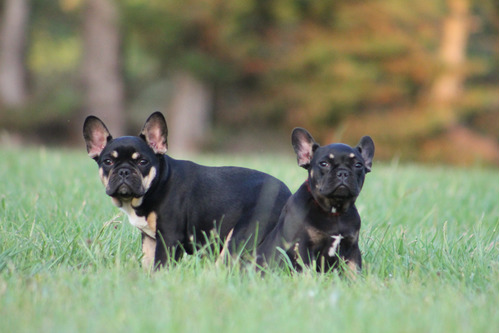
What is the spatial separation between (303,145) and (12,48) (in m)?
20.1

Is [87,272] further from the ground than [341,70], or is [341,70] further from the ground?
[341,70]

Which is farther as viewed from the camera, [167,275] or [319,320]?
[167,275]

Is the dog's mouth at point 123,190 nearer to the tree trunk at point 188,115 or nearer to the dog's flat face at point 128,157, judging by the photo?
the dog's flat face at point 128,157

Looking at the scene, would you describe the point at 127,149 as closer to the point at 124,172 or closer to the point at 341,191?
the point at 124,172

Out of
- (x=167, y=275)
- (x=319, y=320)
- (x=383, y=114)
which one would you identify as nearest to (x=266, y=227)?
(x=167, y=275)

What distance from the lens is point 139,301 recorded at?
3.78 meters

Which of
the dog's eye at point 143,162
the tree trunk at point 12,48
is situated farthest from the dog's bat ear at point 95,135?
the tree trunk at point 12,48

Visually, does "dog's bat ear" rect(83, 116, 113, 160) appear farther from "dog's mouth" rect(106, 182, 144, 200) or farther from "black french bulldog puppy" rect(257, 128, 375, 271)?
"black french bulldog puppy" rect(257, 128, 375, 271)

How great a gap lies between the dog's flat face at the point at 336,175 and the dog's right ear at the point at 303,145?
0.02m

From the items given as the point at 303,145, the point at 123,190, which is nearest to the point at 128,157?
the point at 123,190

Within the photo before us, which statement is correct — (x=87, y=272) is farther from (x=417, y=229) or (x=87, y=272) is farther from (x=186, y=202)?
(x=417, y=229)

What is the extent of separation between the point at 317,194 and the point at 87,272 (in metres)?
1.60

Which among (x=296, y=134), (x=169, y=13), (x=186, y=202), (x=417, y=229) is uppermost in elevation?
(x=169, y=13)

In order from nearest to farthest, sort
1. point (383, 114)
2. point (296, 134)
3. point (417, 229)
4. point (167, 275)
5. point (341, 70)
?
point (167, 275) → point (296, 134) → point (417, 229) → point (341, 70) → point (383, 114)
